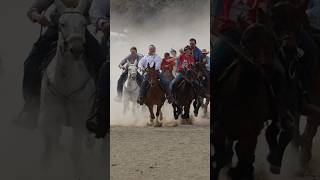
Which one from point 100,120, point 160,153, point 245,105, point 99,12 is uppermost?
point 99,12

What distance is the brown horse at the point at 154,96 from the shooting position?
454cm

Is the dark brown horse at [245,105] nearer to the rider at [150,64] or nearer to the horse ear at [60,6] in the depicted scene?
the rider at [150,64]

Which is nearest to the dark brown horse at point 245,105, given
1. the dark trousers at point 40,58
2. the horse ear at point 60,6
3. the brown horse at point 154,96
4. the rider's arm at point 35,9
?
the brown horse at point 154,96

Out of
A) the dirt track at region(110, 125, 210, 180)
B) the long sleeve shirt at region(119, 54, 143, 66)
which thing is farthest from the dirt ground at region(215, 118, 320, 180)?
the long sleeve shirt at region(119, 54, 143, 66)

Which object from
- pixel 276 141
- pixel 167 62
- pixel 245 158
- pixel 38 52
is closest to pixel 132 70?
pixel 167 62

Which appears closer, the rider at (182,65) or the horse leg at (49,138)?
the rider at (182,65)

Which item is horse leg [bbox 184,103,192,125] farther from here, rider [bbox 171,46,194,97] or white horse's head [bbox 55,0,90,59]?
white horse's head [bbox 55,0,90,59]

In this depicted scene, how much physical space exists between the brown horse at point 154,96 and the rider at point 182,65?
141 millimetres

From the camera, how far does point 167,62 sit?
4547mm

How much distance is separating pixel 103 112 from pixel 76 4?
1143mm

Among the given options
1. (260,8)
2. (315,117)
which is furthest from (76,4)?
(315,117)

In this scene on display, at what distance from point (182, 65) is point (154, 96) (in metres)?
0.42

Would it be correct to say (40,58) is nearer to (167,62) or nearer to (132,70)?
(132,70)

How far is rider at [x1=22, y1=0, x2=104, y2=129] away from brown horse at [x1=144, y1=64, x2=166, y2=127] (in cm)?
53
